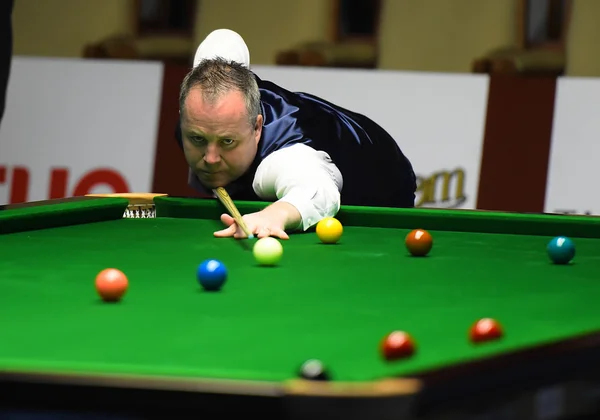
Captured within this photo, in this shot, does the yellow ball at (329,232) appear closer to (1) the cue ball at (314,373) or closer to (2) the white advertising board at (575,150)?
(1) the cue ball at (314,373)

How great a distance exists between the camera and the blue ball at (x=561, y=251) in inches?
98.0

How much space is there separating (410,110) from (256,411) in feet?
14.2

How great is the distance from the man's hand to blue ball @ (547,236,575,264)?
69 centimetres

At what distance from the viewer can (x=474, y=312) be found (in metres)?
1.85

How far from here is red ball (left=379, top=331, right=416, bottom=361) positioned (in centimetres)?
140

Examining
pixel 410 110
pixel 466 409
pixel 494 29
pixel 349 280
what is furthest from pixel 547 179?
pixel 466 409

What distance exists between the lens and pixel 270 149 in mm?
3541

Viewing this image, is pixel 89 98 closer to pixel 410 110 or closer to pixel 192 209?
pixel 410 110

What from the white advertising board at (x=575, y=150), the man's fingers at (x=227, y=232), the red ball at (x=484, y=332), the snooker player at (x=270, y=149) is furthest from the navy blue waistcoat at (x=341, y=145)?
the red ball at (x=484, y=332)

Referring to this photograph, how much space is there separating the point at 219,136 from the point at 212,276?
1424 millimetres

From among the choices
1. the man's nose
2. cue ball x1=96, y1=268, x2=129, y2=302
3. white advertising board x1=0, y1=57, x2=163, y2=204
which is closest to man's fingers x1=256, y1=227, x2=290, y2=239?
the man's nose

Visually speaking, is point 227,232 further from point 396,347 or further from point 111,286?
point 396,347

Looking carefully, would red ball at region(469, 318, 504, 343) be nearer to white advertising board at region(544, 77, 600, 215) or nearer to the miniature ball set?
the miniature ball set

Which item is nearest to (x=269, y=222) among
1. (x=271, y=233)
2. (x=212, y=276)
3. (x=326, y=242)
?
(x=271, y=233)
